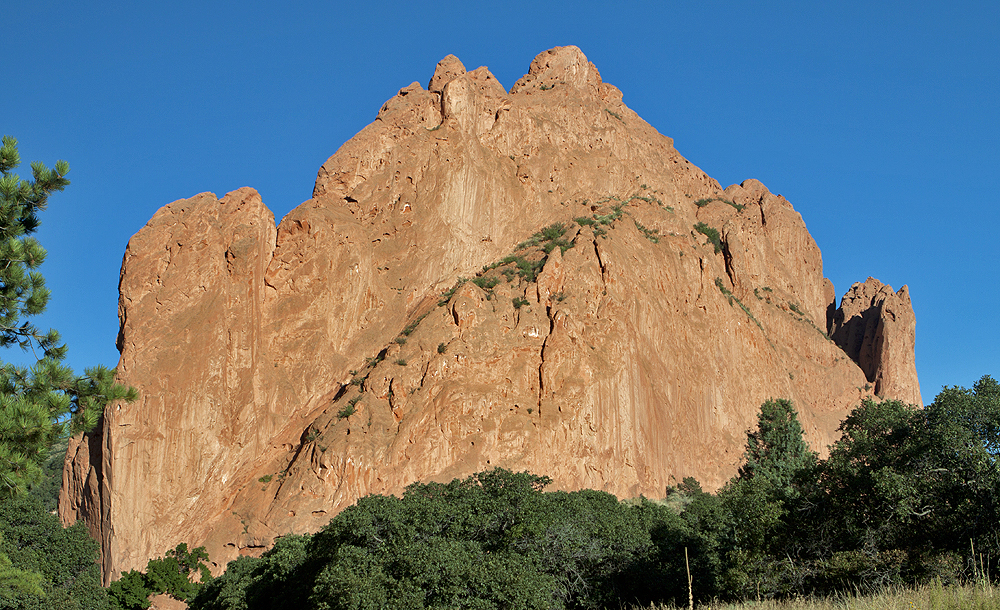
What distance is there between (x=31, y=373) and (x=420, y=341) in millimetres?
33772

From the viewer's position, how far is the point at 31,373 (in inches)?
461

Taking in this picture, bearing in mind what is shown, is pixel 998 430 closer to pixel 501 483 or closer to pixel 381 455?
pixel 501 483

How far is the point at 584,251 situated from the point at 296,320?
1920 centimetres

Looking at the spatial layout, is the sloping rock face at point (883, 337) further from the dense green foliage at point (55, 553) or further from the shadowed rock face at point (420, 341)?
the dense green foliage at point (55, 553)

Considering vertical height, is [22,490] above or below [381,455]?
below

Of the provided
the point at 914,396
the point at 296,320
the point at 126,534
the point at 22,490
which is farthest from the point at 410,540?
the point at 914,396

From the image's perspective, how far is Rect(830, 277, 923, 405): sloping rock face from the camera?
75562 millimetres

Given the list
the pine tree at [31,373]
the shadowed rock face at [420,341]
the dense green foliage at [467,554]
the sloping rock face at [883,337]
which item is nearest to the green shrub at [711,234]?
the shadowed rock face at [420,341]

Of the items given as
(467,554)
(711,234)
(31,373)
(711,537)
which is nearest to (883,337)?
(711,234)

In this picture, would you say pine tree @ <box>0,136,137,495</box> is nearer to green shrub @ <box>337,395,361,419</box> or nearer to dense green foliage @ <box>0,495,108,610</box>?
dense green foliage @ <box>0,495,108,610</box>

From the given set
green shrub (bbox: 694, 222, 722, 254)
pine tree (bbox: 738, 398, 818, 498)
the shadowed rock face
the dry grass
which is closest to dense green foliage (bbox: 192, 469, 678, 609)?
the dry grass

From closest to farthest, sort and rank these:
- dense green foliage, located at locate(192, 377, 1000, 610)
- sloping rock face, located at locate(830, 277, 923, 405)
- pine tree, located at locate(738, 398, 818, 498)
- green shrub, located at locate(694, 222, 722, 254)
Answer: dense green foliage, located at locate(192, 377, 1000, 610) → pine tree, located at locate(738, 398, 818, 498) → green shrub, located at locate(694, 222, 722, 254) → sloping rock face, located at locate(830, 277, 923, 405)

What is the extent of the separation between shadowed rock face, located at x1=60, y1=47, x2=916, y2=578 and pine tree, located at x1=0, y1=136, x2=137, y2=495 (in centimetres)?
2875

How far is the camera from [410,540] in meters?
22.2
